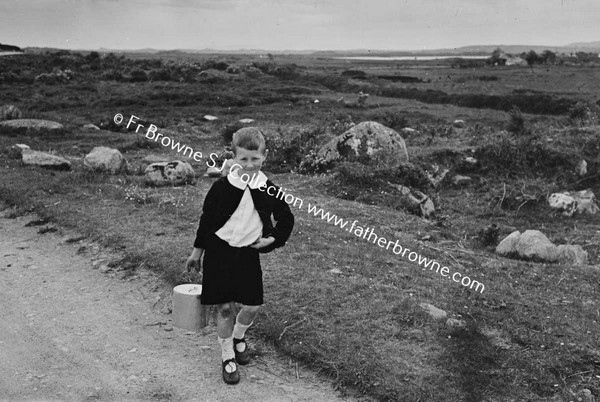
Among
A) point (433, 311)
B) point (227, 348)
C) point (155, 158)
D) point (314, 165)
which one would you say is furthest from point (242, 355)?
point (155, 158)

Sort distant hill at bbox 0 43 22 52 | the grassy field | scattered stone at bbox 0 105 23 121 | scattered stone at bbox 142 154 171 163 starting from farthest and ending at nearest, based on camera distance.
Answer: distant hill at bbox 0 43 22 52 → scattered stone at bbox 0 105 23 121 → scattered stone at bbox 142 154 171 163 → the grassy field

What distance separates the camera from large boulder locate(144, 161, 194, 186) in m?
11.7

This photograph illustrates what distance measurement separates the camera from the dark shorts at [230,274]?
15.0 ft

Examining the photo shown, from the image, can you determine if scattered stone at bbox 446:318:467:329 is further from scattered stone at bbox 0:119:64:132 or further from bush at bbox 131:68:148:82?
bush at bbox 131:68:148:82

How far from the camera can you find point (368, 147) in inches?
534

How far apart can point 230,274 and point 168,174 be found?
767 cm

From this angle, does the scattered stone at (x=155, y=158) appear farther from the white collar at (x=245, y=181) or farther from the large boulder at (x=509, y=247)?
the white collar at (x=245, y=181)

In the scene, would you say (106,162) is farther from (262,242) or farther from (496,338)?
(496,338)

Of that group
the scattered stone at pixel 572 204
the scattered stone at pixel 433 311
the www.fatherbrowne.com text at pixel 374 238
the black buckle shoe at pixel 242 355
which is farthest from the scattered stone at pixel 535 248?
the black buckle shoe at pixel 242 355

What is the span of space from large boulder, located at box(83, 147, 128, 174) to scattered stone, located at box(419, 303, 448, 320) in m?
8.47

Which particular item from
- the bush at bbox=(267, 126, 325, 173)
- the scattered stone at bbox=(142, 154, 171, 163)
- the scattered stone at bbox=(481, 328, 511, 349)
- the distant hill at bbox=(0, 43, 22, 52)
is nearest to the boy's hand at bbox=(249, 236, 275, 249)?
the scattered stone at bbox=(481, 328, 511, 349)

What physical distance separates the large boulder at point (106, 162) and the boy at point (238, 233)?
28.1 feet

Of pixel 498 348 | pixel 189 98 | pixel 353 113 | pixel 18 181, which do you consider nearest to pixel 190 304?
pixel 498 348

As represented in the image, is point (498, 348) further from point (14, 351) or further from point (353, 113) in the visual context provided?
point (353, 113)
